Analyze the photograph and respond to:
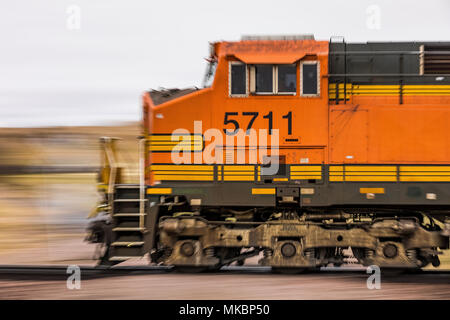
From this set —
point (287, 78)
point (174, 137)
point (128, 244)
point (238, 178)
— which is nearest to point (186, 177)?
point (174, 137)

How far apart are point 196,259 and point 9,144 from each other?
99.5ft

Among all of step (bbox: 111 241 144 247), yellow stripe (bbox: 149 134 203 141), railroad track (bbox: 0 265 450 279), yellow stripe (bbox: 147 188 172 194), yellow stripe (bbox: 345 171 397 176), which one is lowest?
railroad track (bbox: 0 265 450 279)

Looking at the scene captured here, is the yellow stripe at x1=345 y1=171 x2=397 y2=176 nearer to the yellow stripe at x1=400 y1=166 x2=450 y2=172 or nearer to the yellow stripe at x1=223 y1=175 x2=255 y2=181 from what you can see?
the yellow stripe at x1=400 y1=166 x2=450 y2=172

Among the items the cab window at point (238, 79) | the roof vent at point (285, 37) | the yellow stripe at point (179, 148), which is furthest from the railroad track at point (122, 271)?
the roof vent at point (285, 37)

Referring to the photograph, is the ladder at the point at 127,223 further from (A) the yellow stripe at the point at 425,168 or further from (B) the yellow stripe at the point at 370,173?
(A) the yellow stripe at the point at 425,168

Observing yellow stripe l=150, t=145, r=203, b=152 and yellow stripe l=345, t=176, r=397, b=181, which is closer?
yellow stripe l=345, t=176, r=397, b=181

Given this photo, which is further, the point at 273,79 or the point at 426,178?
the point at 273,79

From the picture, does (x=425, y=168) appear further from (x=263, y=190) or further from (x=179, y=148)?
(x=179, y=148)

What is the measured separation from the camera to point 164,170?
315 inches

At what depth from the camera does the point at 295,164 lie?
25.6 feet

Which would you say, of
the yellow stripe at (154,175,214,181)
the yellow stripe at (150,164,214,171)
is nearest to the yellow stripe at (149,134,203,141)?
the yellow stripe at (150,164,214,171)

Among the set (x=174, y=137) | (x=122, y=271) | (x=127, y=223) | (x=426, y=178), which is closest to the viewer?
(x=426, y=178)

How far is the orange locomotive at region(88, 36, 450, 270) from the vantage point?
775 cm

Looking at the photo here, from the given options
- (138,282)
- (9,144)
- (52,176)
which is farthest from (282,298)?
(9,144)
